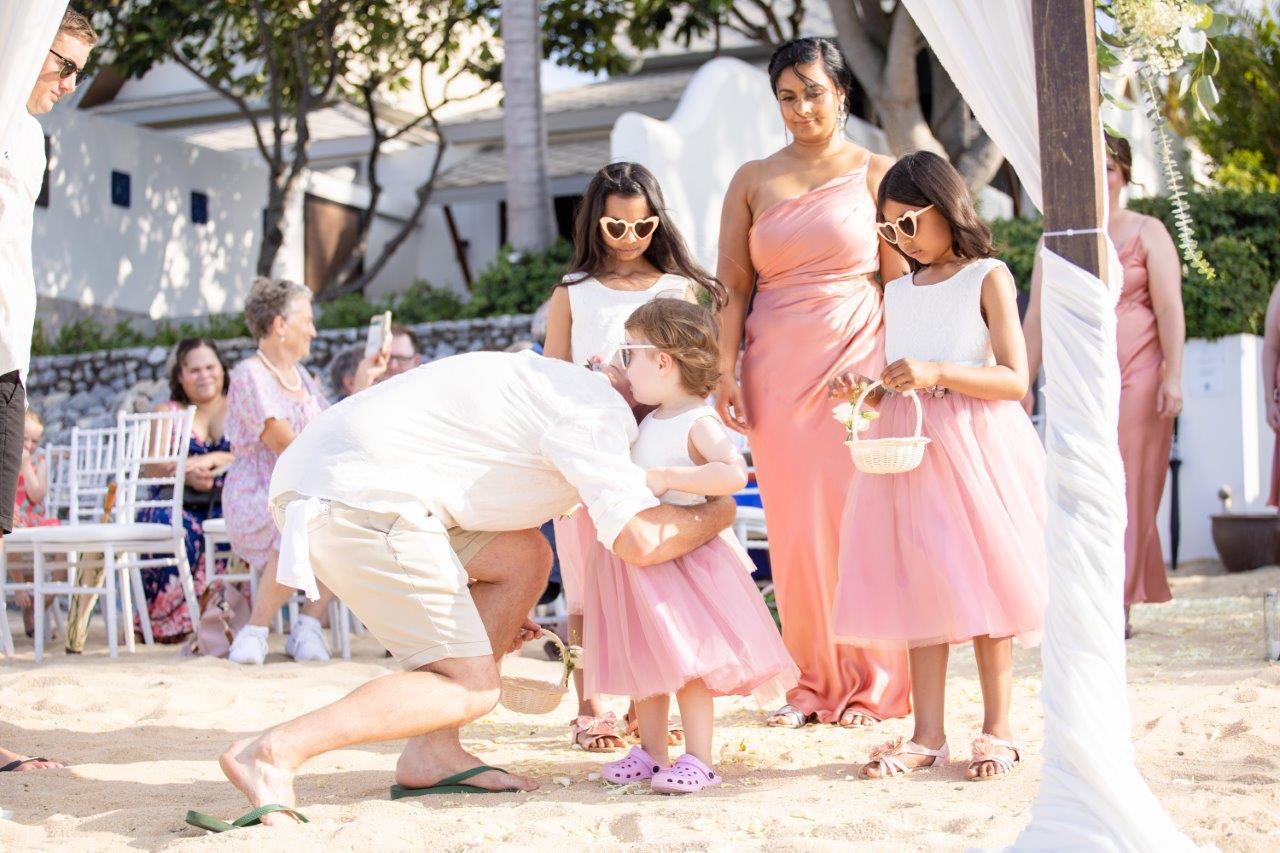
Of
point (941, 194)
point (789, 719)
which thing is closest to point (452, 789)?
point (789, 719)

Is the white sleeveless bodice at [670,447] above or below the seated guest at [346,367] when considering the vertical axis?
below

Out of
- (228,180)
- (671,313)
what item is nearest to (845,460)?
(671,313)

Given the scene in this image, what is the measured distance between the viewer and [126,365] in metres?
13.8

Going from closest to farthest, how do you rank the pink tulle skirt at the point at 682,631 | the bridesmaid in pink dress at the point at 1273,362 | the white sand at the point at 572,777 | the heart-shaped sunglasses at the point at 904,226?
the white sand at the point at 572,777, the pink tulle skirt at the point at 682,631, the heart-shaped sunglasses at the point at 904,226, the bridesmaid in pink dress at the point at 1273,362

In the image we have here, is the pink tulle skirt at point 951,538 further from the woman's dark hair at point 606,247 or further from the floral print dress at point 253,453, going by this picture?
the floral print dress at point 253,453

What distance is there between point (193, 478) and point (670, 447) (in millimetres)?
4858

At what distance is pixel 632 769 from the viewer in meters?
3.74

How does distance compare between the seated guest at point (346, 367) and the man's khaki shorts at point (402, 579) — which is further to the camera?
the seated guest at point (346, 367)

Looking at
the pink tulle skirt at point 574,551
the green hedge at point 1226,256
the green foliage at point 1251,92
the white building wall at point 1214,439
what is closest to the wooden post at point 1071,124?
the pink tulle skirt at point 574,551

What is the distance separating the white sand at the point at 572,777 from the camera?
3.08 meters

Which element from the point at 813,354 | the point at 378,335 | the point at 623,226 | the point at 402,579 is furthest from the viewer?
the point at 378,335

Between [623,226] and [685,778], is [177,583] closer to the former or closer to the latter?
[623,226]

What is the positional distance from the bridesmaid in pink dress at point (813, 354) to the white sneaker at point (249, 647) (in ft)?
9.36

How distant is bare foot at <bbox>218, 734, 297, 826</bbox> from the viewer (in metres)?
3.24
